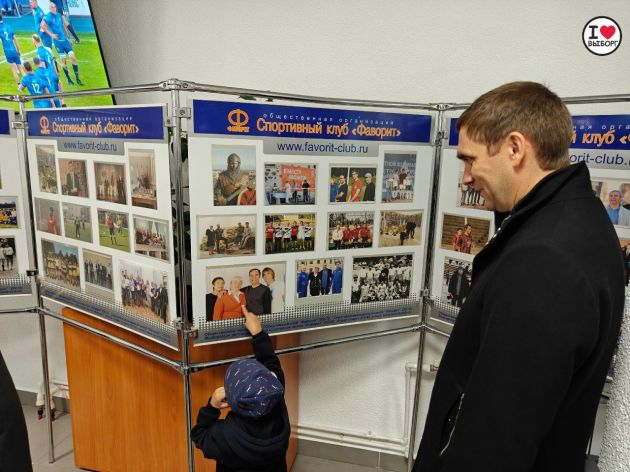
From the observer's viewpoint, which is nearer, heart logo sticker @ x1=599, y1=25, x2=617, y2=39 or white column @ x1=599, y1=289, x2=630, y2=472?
white column @ x1=599, y1=289, x2=630, y2=472

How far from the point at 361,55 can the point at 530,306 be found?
1.90m

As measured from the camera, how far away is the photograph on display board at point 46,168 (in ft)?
7.09

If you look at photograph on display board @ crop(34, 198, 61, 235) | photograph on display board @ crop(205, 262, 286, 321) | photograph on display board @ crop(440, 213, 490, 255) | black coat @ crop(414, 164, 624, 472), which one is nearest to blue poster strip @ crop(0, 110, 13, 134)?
photograph on display board @ crop(34, 198, 61, 235)

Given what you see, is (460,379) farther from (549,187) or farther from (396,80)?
(396,80)

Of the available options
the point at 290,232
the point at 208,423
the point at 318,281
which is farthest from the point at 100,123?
the point at 208,423

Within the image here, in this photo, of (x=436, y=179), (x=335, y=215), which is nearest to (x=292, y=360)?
(x=335, y=215)

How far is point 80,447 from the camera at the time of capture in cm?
260

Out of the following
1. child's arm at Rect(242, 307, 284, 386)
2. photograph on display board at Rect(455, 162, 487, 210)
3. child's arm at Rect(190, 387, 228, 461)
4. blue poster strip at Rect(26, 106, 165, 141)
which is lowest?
child's arm at Rect(190, 387, 228, 461)

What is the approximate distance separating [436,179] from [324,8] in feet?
3.49

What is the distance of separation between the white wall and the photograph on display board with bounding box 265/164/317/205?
0.74 metres

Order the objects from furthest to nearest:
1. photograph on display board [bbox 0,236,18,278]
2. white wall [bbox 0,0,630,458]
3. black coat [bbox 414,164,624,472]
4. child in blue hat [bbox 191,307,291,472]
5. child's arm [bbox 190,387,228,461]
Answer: photograph on display board [bbox 0,236,18,278], white wall [bbox 0,0,630,458], child's arm [bbox 190,387,228,461], child in blue hat [bbox 191,307,291,472], black coat [bbox 414,164,624,472]

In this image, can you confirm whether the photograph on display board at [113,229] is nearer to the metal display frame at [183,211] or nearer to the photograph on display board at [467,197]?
the metal display frame at [183,211]

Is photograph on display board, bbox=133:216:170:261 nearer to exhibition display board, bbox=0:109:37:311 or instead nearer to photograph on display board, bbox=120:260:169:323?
photograph on display board, bbox=120:260:169:323

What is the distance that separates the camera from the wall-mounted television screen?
2.39 metres
